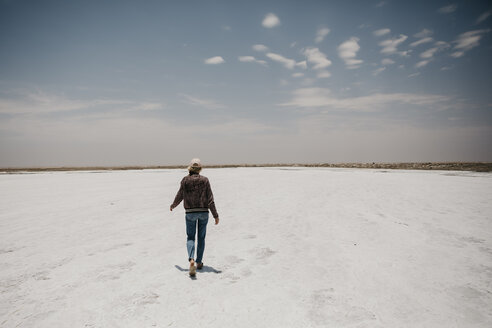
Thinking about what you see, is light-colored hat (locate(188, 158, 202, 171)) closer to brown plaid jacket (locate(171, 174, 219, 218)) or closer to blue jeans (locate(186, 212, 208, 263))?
brown plaid jacket (locate(171, 174, 219, 218))

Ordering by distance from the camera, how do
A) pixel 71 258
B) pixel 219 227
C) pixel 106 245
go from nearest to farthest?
pixel 71 258 < pixel 106 245 < pixel 219 227

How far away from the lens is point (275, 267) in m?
5.34

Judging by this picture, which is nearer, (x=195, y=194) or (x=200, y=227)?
(x=195, y=194)

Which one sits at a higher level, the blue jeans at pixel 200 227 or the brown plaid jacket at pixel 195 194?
the brown plaid jacket at pixel 195 194

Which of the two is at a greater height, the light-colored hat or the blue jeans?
the light-colored hat

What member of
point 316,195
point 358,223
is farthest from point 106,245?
point 316,195

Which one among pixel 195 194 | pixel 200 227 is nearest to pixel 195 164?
pixel 195 194

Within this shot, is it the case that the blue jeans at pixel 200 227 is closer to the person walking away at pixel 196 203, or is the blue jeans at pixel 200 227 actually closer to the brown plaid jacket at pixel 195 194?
the person walking away at pixel 196 203

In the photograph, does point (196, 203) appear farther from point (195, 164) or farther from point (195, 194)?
point (195, 164)

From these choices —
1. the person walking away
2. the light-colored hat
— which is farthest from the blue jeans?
the light-colored hat

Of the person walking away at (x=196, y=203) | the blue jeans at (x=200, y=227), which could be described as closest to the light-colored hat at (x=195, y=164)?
the person walking away at (x=196, y=203)

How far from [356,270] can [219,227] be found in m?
4.27

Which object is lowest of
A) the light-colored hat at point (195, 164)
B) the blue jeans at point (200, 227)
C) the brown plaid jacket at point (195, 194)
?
the blue jeans at point (200, 227)

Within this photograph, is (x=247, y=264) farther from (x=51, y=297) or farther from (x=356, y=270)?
(x=51, y=297)
